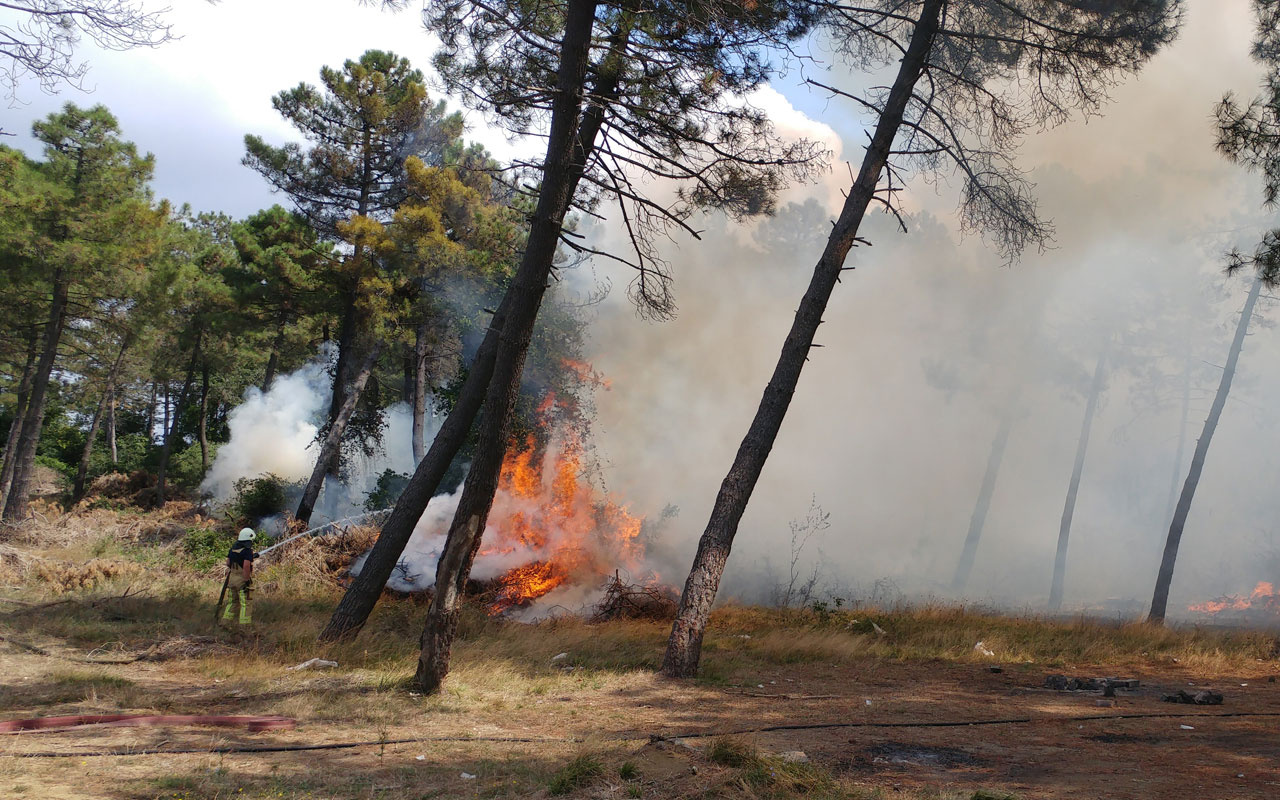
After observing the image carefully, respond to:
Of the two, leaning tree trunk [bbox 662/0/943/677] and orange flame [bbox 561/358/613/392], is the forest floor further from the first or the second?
orange flame [bbox 561/358/613/392]

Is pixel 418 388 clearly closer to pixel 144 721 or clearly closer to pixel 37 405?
pixel 37 405

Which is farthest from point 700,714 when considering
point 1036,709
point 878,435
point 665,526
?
point 878,435

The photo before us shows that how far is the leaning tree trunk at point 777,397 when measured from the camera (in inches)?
370

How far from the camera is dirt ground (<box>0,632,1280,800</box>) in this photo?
16.7 ft

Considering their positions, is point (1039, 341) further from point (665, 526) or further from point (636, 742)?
point (636, 742)

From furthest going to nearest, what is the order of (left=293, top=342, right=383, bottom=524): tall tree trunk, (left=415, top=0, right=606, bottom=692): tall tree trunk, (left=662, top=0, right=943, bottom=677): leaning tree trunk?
(left=293, top=342, right=383, bottom=524): tall tree trunk
(left=662, top=0, right=943, bottom=677): leaning tree trunk
(left=415, top=0, right=606, bottom=692): tall tree trunk

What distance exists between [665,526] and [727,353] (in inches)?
312

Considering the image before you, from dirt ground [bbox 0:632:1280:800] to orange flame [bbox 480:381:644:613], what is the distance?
698cm

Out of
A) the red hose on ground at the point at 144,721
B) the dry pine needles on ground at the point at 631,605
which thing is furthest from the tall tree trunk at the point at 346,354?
the red hose on ground at the point at 144,721

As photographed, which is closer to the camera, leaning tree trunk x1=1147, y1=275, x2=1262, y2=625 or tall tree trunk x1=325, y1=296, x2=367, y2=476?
leaning tree trunk x1=1147, y1=275, x2=1262, y2=625

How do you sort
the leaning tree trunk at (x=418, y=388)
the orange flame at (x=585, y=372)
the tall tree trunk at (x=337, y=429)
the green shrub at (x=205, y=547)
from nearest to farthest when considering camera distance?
the green shrub at (x=205, y=547)
the tall tree trunk at (x=337, y=429)
the orange flame at (x=585, y=372)
the leaning tree trunk at (x=418, y=388)

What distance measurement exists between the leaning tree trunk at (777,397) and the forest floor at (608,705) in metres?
0.66

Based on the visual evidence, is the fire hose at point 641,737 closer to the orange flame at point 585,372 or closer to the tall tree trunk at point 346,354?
the orange flame at point 585,372

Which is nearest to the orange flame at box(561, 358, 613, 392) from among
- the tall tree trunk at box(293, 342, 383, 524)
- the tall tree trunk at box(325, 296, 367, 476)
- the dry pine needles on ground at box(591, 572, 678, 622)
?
the tall tree trunk at box(293, 342, 383, 524)
